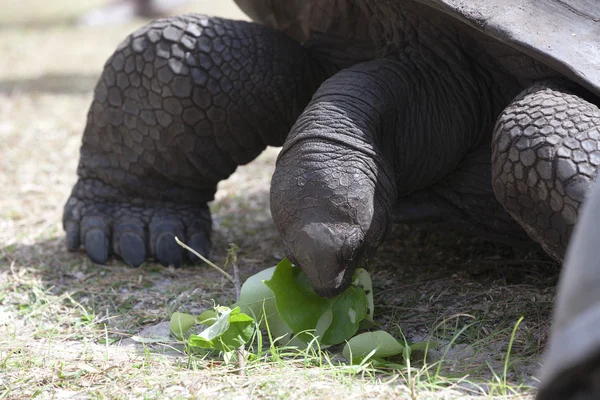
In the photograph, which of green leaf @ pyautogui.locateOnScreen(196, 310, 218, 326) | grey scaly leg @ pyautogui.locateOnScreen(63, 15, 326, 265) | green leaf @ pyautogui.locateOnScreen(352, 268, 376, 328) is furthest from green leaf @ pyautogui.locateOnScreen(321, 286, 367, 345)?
grey scaly leg @ pyautogui.locateOnScreen(63, 15, 326, 265)

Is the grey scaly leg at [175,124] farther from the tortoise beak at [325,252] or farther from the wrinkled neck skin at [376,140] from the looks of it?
the tortoise beak at [325,252]

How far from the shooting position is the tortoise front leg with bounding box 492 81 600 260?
202cm

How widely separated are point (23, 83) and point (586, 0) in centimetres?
645

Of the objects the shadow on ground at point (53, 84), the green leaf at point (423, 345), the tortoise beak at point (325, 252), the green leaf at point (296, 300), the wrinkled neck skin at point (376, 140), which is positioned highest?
the wrinkled neck skin at point (376, 140)

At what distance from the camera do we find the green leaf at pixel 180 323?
2.47m

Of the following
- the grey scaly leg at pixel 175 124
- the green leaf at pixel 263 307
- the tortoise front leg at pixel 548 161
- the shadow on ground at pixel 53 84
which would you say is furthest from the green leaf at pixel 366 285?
the shadow on ground at pixel 53 84

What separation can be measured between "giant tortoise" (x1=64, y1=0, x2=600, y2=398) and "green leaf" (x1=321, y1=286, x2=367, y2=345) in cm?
12

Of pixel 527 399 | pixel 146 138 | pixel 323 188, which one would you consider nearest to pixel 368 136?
pixel 323 188

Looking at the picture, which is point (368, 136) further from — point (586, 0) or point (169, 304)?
point (169, 304)

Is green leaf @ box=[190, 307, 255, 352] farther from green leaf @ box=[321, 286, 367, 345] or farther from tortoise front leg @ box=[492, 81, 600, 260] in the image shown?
tortoise front leg @ box=[492, 81, 600, 260]

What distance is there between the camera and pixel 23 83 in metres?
7.73

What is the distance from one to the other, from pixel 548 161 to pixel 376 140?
636mm

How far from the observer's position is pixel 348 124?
2461 millimetres

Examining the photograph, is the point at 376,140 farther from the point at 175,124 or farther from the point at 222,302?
the point at 175,124
